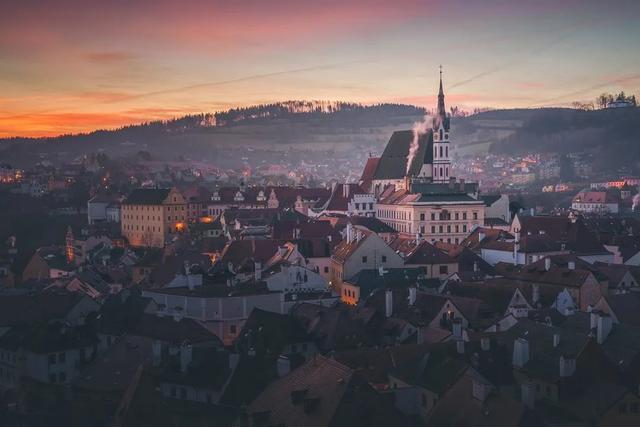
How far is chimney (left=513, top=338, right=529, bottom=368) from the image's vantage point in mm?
32250

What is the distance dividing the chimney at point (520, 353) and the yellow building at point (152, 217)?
6651 centimetres

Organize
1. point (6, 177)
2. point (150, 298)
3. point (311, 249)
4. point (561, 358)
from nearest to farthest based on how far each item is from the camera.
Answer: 1. point (561, 358)
2. point (150, 298)
3. point (311, 249)
4. point (6, 177)

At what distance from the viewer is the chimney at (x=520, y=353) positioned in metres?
32.2

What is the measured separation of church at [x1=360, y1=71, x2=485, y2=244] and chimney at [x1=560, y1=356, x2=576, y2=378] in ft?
136

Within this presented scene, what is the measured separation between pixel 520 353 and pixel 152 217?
230ft

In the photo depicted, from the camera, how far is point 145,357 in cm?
3691

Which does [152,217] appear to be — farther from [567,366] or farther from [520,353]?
[567,366]

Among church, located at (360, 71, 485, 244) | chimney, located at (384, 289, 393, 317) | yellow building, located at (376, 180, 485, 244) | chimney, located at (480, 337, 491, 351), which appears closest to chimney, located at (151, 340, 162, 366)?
chimney, located at (384, 289, 393, 317)

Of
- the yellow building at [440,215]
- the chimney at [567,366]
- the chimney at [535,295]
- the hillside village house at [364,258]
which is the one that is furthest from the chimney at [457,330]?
the yellow building at [440,215]

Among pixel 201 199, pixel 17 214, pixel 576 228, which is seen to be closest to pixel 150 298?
pixel 576 228

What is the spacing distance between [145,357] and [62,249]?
52.2 metres

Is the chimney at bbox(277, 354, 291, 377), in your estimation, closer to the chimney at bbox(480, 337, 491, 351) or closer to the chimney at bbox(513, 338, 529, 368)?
the chimney at bbox(480, 337, 491, 351)

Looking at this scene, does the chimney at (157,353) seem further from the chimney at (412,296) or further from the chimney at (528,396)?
the chimney at (528,396)

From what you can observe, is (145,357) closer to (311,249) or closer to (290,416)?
(290,416)
